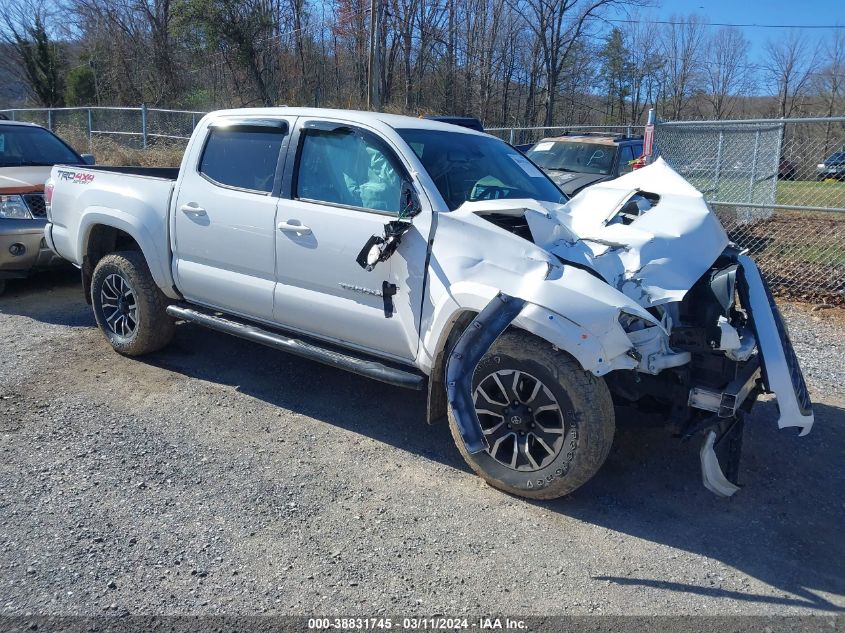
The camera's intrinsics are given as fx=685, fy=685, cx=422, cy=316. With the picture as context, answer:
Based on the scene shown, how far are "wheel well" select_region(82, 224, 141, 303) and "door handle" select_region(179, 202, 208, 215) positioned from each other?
0.97 m

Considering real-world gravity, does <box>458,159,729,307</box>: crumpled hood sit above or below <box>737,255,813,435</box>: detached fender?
above

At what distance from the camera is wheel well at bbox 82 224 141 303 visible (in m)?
5.88

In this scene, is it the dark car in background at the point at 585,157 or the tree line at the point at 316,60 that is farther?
the tree line at the point at 316,60

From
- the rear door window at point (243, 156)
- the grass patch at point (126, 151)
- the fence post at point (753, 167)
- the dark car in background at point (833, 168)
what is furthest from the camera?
the grass patch at point (126, 151)

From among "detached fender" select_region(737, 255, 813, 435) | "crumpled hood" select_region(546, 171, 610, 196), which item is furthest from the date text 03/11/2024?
"crumpled hood" select_region(546, 171, 610, 196)

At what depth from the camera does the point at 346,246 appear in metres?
4.18

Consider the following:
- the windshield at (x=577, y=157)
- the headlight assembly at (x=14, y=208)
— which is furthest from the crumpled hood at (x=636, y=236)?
the windshield at (x=577, y=157)

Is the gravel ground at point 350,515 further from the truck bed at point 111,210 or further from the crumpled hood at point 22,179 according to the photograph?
the crumpled hood at point 22,179

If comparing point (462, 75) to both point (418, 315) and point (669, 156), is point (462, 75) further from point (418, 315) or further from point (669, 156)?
point (418, 315)

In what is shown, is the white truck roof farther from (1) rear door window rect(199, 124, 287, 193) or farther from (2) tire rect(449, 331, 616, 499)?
(2) tire rect(449, 331, 616, 499)

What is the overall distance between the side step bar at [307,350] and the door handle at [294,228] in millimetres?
734

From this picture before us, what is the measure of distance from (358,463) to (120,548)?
1398 mm

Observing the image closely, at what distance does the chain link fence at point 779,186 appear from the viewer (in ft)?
26.5

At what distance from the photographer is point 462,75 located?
31172mm
